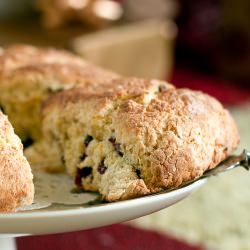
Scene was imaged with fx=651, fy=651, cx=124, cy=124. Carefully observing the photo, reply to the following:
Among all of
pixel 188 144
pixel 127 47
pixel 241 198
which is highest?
pixel 188 144

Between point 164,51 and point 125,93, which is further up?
point 125,93

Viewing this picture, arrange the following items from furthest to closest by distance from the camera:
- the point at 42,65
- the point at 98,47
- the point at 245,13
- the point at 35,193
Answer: the point at 245,13
the point at 98,47
the point at 42,65
the point at 35,193

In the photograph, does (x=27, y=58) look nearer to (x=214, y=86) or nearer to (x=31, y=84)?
(x=31, y=84)

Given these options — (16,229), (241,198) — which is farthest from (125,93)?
(241,198)

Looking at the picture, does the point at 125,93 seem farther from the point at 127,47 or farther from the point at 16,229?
the point at 127,47

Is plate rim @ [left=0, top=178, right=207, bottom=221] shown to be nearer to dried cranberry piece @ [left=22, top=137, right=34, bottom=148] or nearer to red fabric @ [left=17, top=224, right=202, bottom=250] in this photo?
dried cranberry piece @ [left=22, top=137, right=34, bottom=148]

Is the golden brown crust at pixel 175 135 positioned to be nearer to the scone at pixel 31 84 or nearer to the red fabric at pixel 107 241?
the scone at pixel 31 84

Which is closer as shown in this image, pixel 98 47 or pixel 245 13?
pixel 98 47

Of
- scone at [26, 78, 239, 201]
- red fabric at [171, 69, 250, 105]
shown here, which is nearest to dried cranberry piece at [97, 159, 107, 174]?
scone at [26, 78, 239, 201]
